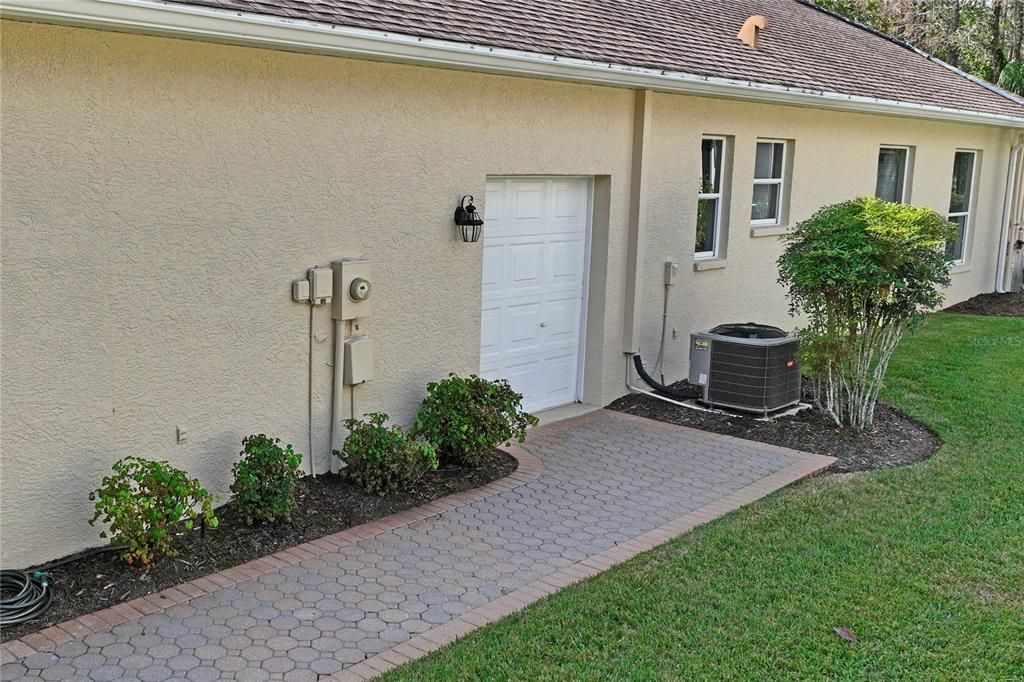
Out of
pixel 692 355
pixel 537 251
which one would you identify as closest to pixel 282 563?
pixel 537 251

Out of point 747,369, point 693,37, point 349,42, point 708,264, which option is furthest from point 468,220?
point 693,37

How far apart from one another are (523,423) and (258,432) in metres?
2.19

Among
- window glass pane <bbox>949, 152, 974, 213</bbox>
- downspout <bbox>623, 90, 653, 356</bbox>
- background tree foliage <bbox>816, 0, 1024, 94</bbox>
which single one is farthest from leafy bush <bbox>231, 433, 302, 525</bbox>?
background tree foliage <bbox>816, 0, 1024, 94</bbox>

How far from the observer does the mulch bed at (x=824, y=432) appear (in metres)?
8.91

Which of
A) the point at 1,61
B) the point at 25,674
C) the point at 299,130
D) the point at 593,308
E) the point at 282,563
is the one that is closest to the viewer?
the point at 25,674

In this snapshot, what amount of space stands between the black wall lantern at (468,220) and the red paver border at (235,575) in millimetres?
1971

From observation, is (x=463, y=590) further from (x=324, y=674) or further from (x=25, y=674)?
(x=25, y=674)

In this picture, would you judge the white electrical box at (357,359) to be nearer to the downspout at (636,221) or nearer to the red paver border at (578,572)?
the red paver border at (578,572)

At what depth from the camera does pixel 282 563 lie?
621 centimetres

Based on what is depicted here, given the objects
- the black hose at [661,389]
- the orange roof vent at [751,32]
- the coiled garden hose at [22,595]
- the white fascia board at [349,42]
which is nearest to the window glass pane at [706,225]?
the white fascia board at [349,42]

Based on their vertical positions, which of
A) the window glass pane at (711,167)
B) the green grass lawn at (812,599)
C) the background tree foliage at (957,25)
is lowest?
the green grass lawn at (812,599)

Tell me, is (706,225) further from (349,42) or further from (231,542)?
(231,542)

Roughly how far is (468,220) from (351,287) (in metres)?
1.32

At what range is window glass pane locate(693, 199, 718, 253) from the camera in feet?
37.9
